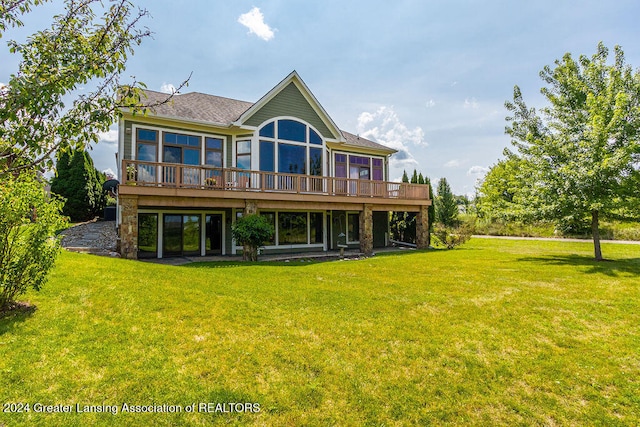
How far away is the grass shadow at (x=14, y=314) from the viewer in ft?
14.2

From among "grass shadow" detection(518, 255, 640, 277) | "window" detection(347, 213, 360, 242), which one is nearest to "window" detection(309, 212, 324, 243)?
"window" detection(347, 213, 360, 242)

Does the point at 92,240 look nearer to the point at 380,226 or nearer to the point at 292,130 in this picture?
the point at 292,130

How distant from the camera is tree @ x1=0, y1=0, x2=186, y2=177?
2689mm

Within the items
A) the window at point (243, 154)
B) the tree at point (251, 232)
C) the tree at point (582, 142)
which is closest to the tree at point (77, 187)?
the window at point (243, 154)

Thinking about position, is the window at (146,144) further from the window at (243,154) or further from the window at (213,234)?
the window at (213,234)

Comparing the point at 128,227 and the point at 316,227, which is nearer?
the point at 128,227

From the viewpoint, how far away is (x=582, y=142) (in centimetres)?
1177

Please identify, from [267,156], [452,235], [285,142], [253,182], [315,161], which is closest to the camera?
[253,182]

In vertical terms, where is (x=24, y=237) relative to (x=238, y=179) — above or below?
below

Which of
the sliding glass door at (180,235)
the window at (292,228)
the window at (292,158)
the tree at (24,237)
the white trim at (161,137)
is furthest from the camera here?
the window at (292,228)

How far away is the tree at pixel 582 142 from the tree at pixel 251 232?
34.0 feet

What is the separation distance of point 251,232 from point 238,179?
282 cm

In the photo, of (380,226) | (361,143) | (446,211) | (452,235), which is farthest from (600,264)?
(446,211)

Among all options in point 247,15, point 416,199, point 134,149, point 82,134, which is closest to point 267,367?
point 82,134
